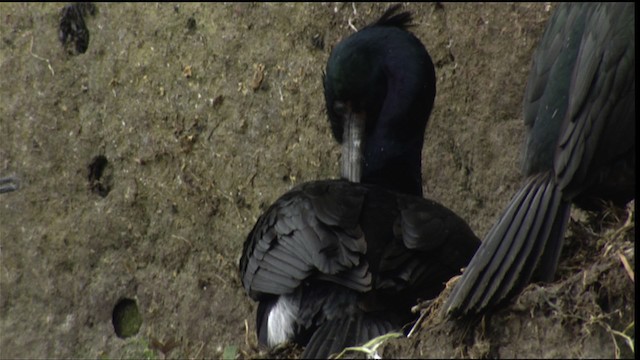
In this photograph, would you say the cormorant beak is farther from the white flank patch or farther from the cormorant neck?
the white flank patch

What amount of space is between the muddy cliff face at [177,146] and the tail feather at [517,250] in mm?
1512

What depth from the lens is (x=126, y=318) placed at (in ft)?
20.7

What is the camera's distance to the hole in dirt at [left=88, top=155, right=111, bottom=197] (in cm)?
640

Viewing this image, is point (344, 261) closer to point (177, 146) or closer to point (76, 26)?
point (177, 146)

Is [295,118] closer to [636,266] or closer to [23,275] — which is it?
[23,275]

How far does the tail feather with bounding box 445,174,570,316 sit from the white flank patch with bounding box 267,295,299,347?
92 cm

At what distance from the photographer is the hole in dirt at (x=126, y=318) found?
6.29m

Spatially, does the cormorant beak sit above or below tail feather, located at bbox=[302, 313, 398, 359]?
above

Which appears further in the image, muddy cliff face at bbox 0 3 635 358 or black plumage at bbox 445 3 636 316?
muddy cliff face at bbox 0 3 635 358

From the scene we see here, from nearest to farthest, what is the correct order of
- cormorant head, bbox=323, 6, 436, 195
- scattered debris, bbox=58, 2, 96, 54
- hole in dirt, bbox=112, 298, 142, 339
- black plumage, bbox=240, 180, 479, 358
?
black plumage, bbox=240, 180, 479, 358 < cormorant head, bbox=323, 6, 436, 195 < hole in dirt, bbox=112, 298, 142, 339 < scattered debris, bbox=58, 2, 96, 54

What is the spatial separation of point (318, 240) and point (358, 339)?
14.9 inches

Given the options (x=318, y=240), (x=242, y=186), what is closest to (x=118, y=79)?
(x=242, y=186)

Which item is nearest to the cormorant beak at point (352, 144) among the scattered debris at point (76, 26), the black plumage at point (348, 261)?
the black plumage at point (348, 261)

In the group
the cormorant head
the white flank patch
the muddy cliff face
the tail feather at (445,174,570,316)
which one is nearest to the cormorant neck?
the cormorant head
